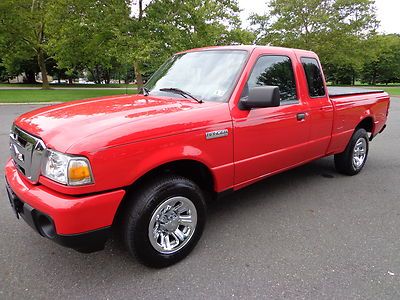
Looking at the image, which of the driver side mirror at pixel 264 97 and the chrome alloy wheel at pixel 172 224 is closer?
the chrome alloy wheel at pixel 172 224

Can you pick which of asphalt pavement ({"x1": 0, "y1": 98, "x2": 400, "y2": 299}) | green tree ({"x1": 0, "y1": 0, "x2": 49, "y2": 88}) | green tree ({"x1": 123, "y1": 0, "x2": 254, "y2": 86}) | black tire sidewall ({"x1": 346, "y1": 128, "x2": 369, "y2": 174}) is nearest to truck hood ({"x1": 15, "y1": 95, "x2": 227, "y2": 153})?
asphalt pavement ({"x1": 0, "y1": 98, "x2": 400, "y2": 299})

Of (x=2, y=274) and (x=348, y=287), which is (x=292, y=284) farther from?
(x=2, y=274)

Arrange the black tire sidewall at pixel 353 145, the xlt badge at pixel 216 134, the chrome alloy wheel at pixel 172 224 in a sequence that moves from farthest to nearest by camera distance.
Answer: the black tire sidewall at pixel 353 145 → the xlt badge at pixel 216 134 → the chrome alloy wheel at pixel 172 224

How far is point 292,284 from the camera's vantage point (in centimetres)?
243

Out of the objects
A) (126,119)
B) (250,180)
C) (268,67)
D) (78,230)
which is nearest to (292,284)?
(250,180)

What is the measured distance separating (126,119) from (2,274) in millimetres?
1602

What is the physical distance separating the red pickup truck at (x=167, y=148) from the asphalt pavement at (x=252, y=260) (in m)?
0.29

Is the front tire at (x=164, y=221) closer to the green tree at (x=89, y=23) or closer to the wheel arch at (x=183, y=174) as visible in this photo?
the wheel arch at (x=183, y=174)

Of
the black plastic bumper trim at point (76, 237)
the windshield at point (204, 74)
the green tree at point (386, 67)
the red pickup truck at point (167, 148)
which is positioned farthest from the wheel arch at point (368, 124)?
the green tree at point (386, 67)

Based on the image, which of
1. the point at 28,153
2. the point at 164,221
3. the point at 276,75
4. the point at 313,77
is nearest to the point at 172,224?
the point at 164,221

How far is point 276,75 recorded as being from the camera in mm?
3557

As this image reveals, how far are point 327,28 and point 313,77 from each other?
1374 inches

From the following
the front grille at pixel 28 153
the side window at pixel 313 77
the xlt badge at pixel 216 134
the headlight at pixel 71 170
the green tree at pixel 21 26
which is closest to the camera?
the headlight at pixel 71 170

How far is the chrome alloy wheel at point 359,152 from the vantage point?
499 centimetres
